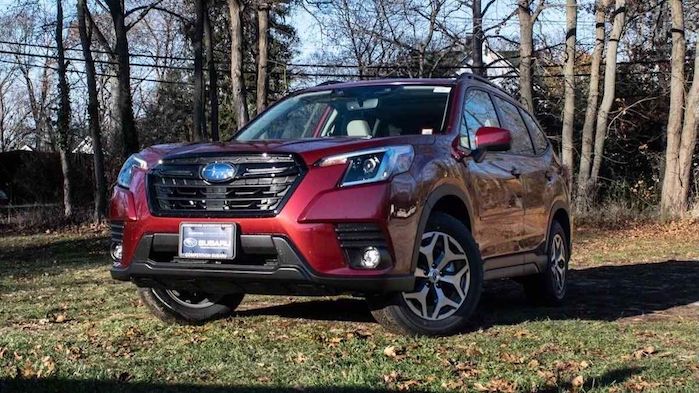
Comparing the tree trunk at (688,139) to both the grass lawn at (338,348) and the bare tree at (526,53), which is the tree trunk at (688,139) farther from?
the grass lawn at (338,348)

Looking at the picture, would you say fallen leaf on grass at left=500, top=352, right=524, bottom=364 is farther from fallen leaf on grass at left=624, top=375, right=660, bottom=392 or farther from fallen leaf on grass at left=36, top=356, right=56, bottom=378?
fallen leaf on grass at left=36, top=356, right=56, bottom=378

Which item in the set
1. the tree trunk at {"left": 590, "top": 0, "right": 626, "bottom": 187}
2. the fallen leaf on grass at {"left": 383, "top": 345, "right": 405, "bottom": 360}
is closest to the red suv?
the fallen leaf on grass at {"left": 383, "top": 345, "right": 405, "bottom": 360}

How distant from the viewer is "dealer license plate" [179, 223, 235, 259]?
15.6 ft

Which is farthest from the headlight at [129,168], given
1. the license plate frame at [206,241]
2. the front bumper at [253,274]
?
the license plate frame at [206,241]

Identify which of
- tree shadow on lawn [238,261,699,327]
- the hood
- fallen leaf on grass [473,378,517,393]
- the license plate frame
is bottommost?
tree shadow on lawn [238,261,699,327]

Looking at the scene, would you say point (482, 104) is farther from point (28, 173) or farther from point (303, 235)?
point (28, 173)

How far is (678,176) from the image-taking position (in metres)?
22.4

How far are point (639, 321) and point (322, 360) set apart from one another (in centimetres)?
292

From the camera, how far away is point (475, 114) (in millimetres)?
6301

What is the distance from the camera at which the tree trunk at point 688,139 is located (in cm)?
2183

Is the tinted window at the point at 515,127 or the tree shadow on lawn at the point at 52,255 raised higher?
the tinted window at the point at 515,127

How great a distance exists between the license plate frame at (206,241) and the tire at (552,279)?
10.7 feet

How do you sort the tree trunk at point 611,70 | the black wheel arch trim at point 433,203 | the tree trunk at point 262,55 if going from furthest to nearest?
the tree trunk at point 611,70
the tree trunk at point 262,55
the black wheel arch trim at point 433,203

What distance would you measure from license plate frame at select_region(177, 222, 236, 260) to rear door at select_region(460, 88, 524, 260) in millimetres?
1753
